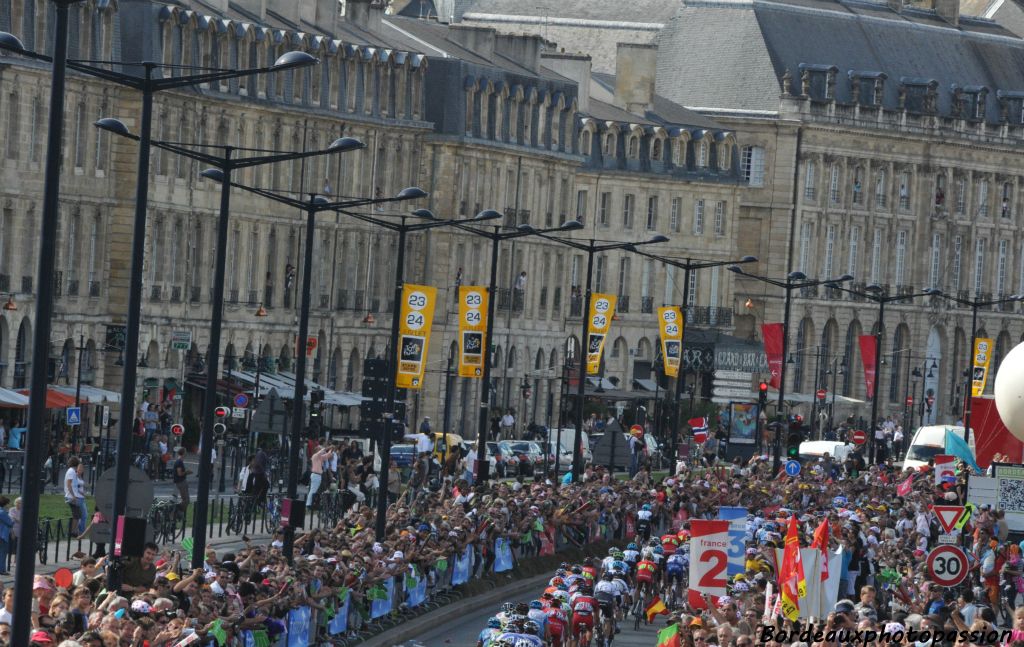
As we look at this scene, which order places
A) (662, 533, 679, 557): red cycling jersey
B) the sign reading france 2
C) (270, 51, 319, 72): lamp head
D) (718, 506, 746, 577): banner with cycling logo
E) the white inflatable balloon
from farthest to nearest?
the sign reading france 2 < (662, 533, 679, 557): red cycling jersey < (718, 506, 746, 577): banner with cycling logo < the white inflatable balloon < (270, 51, 319, 72): lamp head

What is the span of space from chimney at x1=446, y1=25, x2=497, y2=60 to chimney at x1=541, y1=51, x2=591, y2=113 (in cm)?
669

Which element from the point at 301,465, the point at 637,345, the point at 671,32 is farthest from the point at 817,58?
the point at 301,465

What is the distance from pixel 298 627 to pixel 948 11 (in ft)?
374

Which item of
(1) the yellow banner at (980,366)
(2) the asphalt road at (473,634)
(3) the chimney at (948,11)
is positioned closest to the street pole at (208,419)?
(2) the asphalt road at (473,634)

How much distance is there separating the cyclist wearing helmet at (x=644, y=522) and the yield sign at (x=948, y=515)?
1086cm

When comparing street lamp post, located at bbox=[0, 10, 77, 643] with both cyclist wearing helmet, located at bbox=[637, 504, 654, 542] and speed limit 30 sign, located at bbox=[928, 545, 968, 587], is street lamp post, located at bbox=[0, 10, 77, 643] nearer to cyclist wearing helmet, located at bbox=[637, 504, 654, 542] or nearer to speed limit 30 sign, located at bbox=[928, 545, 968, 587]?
speed limit 30 sign, located at bbox=[928, 545, 968, 587]

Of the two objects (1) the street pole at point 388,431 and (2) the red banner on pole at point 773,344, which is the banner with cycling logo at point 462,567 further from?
(2) the red banner on pole at point 773,344

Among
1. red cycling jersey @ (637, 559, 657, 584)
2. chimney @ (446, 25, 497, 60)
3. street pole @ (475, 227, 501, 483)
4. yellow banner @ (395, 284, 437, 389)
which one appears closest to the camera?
red cycling jersey @ (637, 559, 657, 584)

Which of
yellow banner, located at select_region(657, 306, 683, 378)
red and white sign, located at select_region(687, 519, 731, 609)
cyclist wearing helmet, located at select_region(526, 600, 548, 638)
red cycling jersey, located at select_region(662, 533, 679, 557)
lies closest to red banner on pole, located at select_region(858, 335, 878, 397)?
yellow banner, located at select_region(657, 306, 683, 378)

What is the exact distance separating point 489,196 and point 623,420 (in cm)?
881

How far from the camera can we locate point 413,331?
6088cm

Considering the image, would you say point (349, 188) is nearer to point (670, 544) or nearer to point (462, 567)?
point (462, 567)

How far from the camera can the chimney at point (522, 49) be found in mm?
113188

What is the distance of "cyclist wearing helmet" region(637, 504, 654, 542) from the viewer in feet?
192
